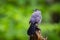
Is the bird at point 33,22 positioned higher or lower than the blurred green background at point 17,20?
lower

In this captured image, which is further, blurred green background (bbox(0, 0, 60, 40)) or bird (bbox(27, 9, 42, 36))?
blurred green background (bbox(0, 0, 60, 40))

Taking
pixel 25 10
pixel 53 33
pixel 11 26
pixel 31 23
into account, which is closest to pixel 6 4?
pixel 25 10

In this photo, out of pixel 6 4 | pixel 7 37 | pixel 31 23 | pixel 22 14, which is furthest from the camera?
pixel 6 4

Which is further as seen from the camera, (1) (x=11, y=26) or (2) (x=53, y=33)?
(2) (x=53, y=33)

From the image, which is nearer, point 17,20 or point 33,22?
point 33,22

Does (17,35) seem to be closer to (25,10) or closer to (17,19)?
(17,19)

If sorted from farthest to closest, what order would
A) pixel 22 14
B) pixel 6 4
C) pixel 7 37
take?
pixel 6 4
pixel 22 14
pixel 7 37

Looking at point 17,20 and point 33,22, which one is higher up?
point 17,20

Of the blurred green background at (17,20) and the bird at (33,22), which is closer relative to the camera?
the bird at (33,22)

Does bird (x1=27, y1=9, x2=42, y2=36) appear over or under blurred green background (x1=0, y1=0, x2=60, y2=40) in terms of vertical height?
under

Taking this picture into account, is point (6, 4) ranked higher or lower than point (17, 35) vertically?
higher

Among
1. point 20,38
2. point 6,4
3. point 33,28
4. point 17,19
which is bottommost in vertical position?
point 33,28
